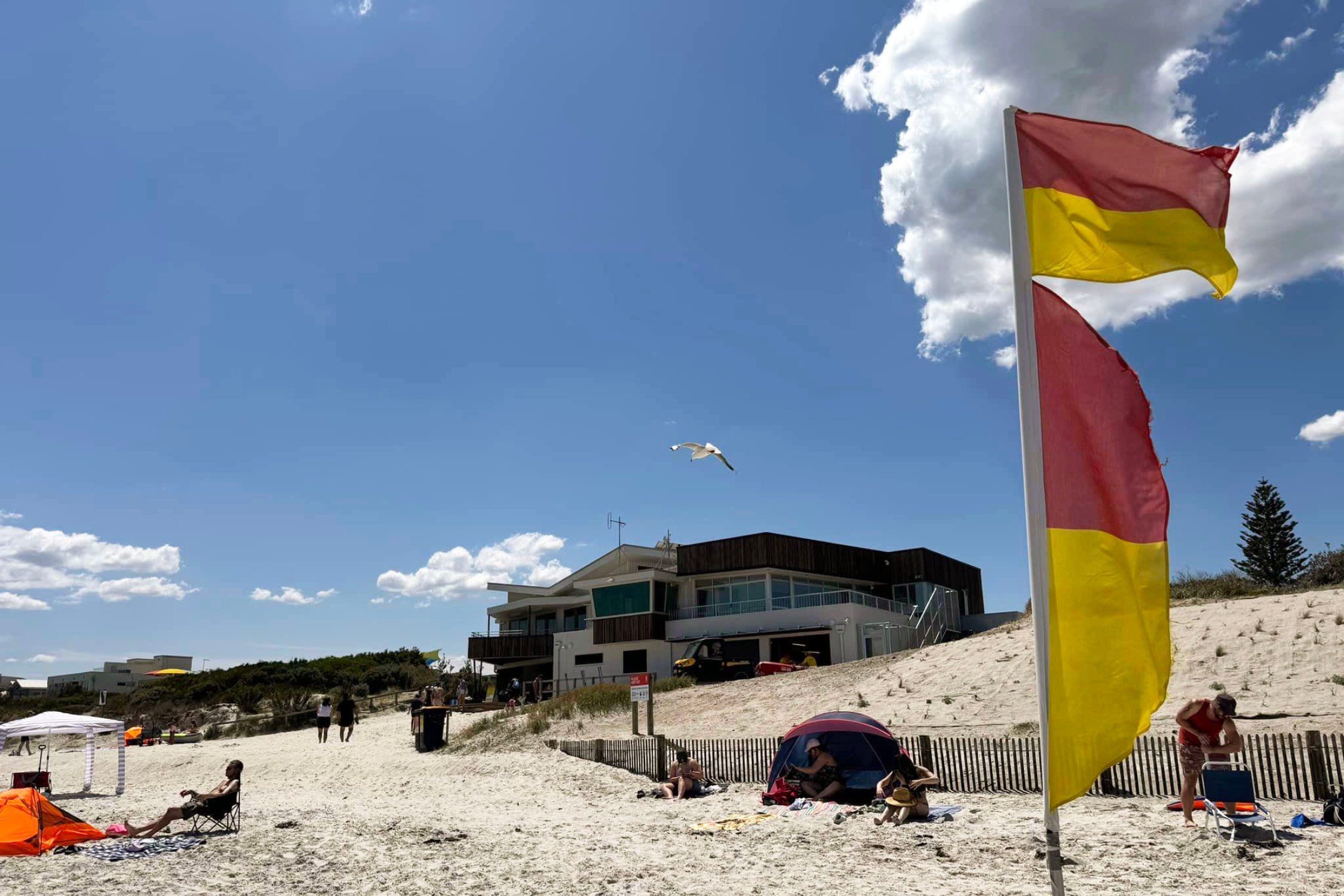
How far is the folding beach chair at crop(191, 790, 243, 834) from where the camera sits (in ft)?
39.8

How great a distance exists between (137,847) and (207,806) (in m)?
1.01

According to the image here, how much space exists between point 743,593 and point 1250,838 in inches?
1245

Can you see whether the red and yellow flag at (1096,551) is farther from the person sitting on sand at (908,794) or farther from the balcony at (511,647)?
the balcony at (511,647)

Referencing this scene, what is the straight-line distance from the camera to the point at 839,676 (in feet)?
94.5

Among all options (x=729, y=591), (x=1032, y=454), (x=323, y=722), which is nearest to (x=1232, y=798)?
(x=1032, y=454)

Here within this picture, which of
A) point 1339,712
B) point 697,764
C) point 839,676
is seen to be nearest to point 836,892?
point 697,764

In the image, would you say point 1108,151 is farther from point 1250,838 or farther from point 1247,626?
point 1247,626

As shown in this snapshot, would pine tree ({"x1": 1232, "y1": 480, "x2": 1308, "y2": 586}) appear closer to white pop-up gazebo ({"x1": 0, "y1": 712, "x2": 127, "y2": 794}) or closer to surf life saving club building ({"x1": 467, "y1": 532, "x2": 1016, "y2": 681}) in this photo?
surf life saving club building ({"x1": 467, "y1": 532, "x2": 1016, "y2": 681})

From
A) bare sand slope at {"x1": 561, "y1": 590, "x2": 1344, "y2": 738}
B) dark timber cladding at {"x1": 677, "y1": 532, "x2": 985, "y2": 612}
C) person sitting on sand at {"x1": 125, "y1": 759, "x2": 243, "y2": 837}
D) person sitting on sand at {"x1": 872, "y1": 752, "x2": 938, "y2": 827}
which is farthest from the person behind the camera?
dark timber cladding at {"x1": 677, "y1": 532, "x2": 985, "y2": 612}

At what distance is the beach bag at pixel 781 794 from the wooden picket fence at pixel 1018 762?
2.39 m

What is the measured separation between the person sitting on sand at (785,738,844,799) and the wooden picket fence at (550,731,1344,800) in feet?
6.08

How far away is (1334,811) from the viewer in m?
9.97

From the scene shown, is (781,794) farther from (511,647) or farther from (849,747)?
(511,647)

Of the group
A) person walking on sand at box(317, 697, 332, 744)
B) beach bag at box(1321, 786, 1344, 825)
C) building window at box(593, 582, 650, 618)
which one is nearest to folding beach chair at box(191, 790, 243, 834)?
beach bag at box(1321, 786, 1344, 825)
